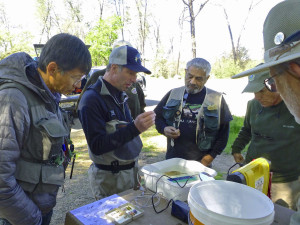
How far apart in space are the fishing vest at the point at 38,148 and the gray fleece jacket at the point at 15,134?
0.04m

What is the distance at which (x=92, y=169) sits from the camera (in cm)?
224

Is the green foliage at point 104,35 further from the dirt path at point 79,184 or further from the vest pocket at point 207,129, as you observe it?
the vest pocket at point 207,129

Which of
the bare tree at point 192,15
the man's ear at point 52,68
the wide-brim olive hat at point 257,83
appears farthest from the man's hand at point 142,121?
the bare tree at point 192,15

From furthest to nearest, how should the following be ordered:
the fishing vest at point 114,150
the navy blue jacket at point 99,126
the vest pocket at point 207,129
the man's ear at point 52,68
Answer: the vest pocket at point 207,129 → the fishing vest at point 114,150 → the navy blue jacket at point 99,126 → the man's ear at point 52,68

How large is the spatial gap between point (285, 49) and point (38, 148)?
145cm

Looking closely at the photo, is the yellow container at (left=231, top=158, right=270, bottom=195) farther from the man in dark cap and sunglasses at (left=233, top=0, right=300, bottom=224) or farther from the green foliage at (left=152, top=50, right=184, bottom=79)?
the green foliage at (left=152, top=50, right=184, bottom=79)

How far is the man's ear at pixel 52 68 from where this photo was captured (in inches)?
57.2

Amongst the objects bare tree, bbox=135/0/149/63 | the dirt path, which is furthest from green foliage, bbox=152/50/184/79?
the dirt path

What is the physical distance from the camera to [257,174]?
1.46 meters

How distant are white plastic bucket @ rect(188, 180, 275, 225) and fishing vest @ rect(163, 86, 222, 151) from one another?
1399mm

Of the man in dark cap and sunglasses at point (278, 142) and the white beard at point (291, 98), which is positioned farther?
the man in dark cap and sunglasses at point (278, 142)

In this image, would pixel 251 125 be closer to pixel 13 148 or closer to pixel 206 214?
pixel 206 214

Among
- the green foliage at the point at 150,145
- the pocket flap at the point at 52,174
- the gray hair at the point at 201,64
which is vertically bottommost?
the green foliage at the point at 150,145

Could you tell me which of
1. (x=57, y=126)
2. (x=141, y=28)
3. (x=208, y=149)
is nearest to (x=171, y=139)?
(x=208, y=149)
